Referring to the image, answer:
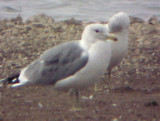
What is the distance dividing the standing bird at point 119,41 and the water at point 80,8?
623cm

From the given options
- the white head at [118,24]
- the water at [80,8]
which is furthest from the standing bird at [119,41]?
the water at [80,8]

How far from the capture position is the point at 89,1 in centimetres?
1666

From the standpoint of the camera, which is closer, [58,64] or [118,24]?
[58,64]

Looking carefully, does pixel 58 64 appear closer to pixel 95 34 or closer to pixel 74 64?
pixel 74 64

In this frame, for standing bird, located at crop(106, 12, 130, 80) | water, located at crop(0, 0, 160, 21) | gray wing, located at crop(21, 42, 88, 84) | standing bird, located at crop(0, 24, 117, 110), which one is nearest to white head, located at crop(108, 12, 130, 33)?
standing bird, located at crop(106, 12, 130, 80)

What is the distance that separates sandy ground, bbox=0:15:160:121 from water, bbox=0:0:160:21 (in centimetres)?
301

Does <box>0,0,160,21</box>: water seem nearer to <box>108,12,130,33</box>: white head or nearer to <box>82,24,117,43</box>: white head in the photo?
<box>108,12,130,33</box>: white head

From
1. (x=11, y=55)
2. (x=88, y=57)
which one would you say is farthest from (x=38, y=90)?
(x=11, y=55)

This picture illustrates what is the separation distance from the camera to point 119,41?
269 inches

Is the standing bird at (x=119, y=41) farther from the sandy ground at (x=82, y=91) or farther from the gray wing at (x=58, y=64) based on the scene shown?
the gray wing at (x=58, y=64)

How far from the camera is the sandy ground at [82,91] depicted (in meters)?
5.20

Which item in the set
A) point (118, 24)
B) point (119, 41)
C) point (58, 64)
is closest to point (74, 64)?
point (58, 64)

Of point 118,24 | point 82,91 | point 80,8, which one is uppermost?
point 118,24

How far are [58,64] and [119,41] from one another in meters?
1.63
